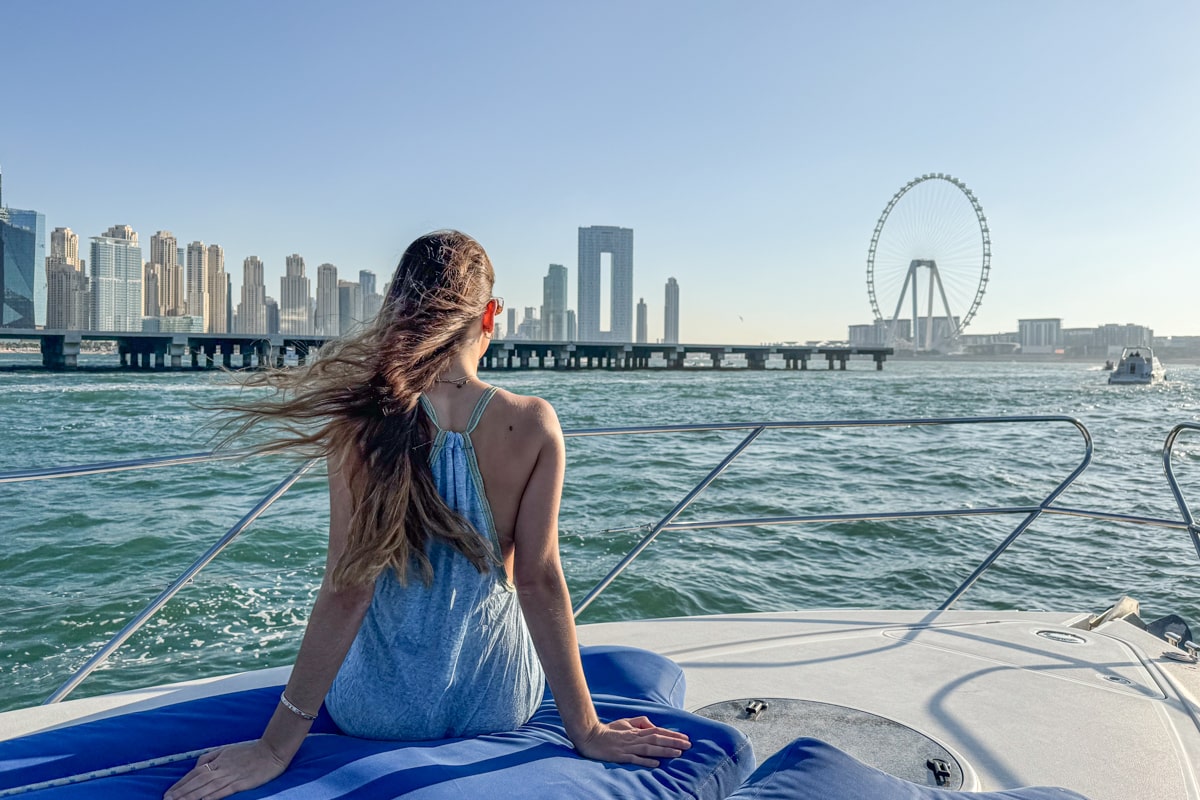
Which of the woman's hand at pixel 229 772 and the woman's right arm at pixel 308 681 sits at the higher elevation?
the woman's right arm at pixel 308 681

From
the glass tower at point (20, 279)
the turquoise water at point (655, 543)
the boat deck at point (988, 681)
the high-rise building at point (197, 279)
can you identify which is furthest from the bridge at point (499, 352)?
the boat deck at point (988, 681)

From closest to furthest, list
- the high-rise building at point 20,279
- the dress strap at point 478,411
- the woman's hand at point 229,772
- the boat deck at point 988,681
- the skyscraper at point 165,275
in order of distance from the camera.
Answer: the woman's hand at point 229,772
the dress strap at point 478,411
the boat deck at point 988,681
the high-rise building at point 20,279
the skyscraper at point 165,275

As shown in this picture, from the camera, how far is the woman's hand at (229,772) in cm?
124

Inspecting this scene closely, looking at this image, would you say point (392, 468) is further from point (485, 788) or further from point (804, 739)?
point (804, 739)

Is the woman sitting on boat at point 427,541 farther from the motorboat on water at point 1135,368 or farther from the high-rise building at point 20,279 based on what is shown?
the high-rise building at point 20,279

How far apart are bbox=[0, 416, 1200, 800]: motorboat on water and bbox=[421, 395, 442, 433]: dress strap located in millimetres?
555

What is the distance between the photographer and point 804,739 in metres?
1.42

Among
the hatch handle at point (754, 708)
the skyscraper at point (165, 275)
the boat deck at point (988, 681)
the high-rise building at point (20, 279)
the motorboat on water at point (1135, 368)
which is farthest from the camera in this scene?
the skyscraper at point (165, 275)

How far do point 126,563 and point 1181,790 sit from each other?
995cm

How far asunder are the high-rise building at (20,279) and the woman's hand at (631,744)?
116661mm

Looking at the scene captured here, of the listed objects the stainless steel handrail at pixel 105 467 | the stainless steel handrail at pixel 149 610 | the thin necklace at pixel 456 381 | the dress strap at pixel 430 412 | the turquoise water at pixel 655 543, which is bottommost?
the turquoise water at pixel 655 543

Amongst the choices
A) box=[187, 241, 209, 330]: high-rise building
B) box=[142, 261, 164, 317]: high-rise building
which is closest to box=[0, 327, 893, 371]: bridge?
box=[187, 241, 209, 330]: high-rise building

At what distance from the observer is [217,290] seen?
4104 inches

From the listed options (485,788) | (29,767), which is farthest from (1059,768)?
(29,767)
